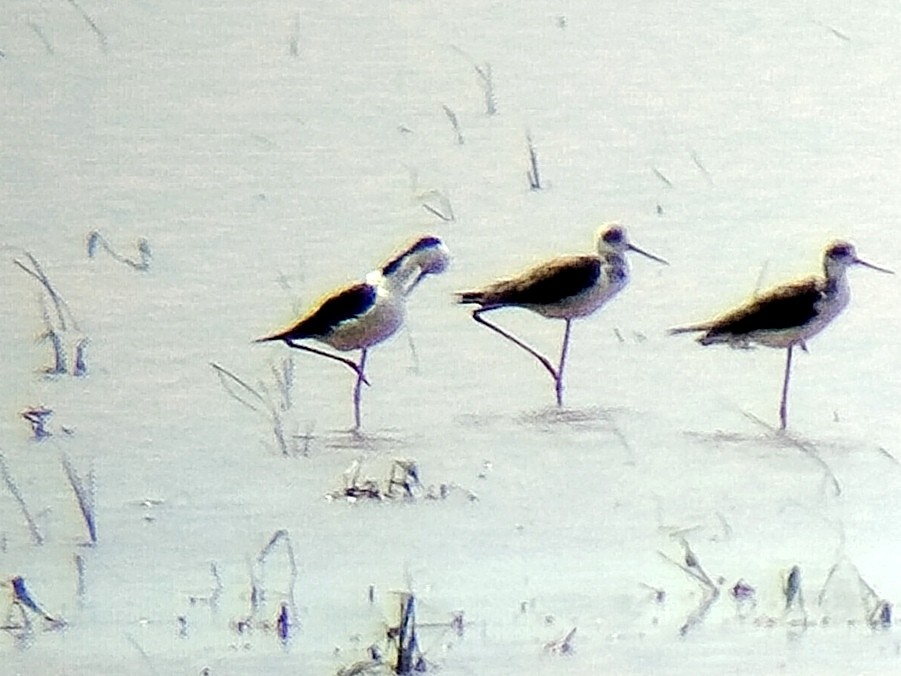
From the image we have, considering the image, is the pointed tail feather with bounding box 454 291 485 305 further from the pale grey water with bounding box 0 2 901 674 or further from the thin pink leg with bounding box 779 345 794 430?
the thin pink leg with bounding box 779 345 794 430

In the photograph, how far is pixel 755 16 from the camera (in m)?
1.73

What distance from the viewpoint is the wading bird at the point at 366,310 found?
163 cm

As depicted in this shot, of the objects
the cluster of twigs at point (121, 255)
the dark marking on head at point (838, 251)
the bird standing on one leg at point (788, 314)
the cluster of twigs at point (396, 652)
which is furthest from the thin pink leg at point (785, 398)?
the cluster of twigs at point (121, 255)

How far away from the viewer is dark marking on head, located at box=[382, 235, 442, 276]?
1.65 meters

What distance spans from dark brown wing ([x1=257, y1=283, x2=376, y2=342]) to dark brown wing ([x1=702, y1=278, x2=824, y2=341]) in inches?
15.0

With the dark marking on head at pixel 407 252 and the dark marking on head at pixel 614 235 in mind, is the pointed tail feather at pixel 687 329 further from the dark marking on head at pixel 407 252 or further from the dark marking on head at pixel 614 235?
the dark marking on head at pixel 407 252

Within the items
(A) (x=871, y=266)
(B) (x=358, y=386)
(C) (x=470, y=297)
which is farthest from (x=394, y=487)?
(A) (x=871, y=266)

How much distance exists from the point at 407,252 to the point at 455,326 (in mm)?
95

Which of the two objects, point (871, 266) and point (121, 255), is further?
point (871, 266)

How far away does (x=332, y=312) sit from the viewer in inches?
64.3

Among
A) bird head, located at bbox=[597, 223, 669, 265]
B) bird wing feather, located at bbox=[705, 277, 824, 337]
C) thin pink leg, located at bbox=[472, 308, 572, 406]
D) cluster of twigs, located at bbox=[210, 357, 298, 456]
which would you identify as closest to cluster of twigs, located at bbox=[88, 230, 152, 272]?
cluster of twigs, located at bbox=[210, 357, 298, 456]

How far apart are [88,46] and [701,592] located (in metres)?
0.88

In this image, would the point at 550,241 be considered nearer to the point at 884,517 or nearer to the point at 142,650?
the point at 884,517

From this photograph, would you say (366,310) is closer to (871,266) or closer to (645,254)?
(645,254)
